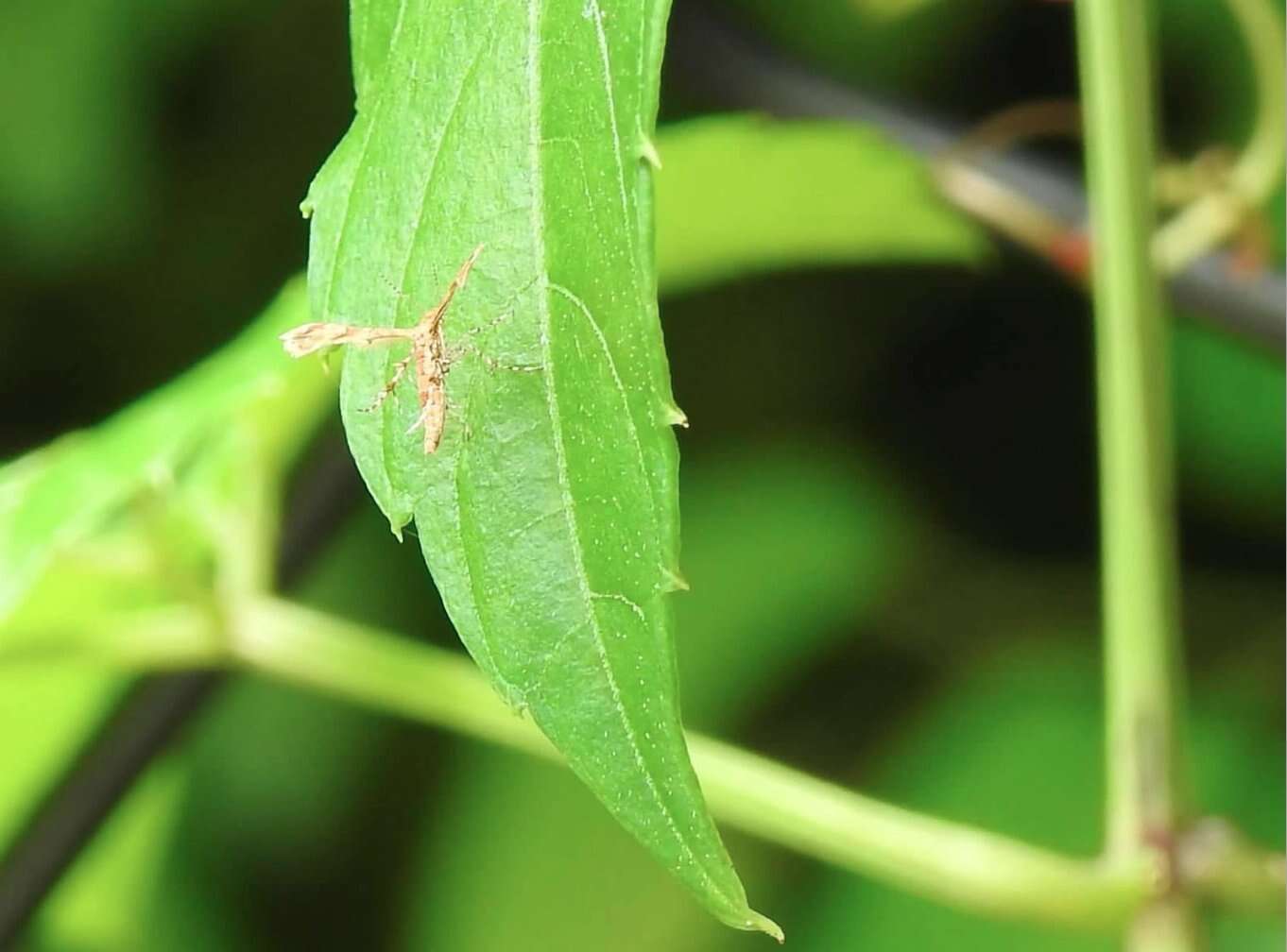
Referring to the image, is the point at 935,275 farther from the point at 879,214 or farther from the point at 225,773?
the point at 225,773

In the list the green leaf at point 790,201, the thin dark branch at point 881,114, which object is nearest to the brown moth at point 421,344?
the green leaf at point 790,201

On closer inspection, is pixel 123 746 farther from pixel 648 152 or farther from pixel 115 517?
pixel 648 152

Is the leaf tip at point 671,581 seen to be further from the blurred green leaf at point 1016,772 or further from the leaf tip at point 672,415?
the blurred green leaf at point 1016,772

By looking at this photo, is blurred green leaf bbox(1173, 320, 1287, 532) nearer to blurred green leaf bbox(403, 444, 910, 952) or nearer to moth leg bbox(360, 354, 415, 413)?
blurred green leaf bbox(403, 444, 910, 952)

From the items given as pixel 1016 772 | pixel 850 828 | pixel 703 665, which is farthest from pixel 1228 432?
pixel 850 828

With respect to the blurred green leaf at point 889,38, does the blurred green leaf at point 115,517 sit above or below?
below

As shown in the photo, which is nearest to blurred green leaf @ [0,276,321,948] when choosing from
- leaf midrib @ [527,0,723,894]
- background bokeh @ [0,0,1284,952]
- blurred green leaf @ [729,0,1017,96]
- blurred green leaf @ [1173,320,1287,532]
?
background bokeh @ [0,0,1284,952]

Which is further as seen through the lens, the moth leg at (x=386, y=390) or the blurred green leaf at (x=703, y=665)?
the blurred green leaf at (x=703, y=665)
